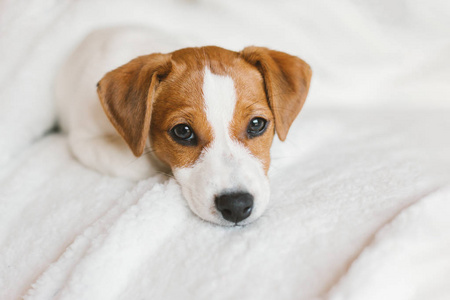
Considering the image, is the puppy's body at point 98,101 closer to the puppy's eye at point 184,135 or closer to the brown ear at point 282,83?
the puppy's eye at point 184,135

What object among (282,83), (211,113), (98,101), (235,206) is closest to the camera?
(235,206)

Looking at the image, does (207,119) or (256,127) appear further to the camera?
(256,127)

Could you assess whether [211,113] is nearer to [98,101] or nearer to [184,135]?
[184,135]

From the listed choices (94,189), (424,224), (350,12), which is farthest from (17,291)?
(350,12)

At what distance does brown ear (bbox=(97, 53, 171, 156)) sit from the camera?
2115 mm

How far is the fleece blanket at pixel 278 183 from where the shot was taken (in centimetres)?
150

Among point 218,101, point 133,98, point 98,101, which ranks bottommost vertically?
point 98,101

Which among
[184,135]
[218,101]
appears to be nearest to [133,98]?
[184,135]

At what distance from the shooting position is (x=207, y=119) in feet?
6.59

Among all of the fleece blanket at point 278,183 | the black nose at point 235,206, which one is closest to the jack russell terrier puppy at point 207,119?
the black nose at point 235,206

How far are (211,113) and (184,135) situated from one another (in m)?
0.19

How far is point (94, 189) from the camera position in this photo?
89.0 inches

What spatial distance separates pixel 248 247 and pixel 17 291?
996 mm

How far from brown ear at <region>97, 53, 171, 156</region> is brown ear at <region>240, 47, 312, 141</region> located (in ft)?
1.62
